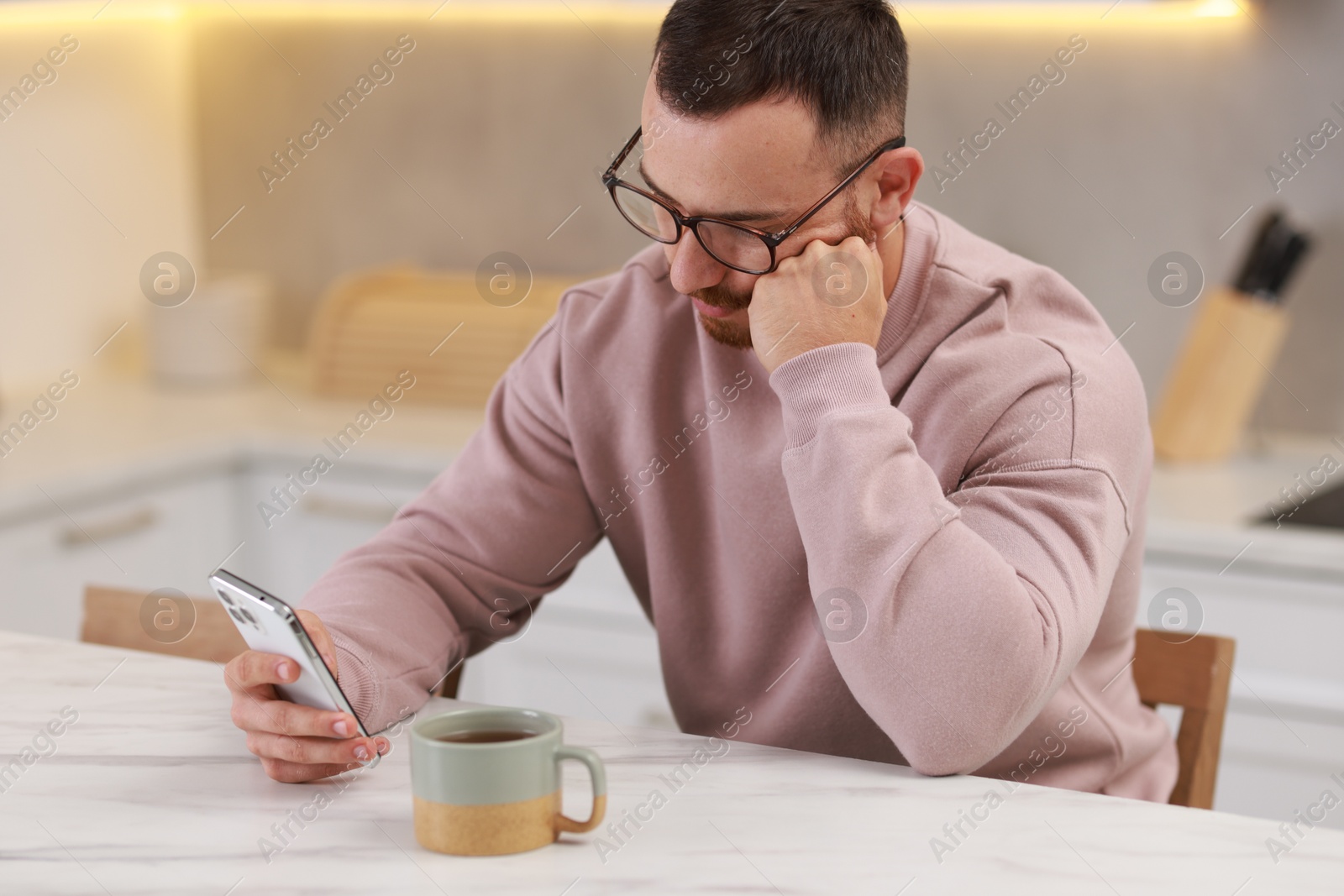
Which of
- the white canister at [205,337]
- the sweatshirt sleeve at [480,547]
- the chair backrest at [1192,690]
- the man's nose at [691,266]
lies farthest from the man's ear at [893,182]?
the white canister at [205,337]

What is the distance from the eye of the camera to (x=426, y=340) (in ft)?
7.70

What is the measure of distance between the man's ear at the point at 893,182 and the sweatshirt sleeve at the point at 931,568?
17cm

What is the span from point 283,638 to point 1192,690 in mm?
749

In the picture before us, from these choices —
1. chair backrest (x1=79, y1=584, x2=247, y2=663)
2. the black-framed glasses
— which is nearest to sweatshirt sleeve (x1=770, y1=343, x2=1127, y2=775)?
the black-framed glasses

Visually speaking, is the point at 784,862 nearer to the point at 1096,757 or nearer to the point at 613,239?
the point at 1096,757

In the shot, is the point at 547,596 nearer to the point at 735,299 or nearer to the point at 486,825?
the point at 735,299

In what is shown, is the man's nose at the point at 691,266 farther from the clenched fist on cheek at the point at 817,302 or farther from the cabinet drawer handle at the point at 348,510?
the cabinet drawer handle at the point at 348,510

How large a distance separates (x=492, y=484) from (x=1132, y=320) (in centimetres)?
134

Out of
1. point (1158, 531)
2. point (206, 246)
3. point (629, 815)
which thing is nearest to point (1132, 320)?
point (1158, 531)

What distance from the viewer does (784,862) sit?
29.6 inches

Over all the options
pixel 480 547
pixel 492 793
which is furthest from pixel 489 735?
pixel 480 547

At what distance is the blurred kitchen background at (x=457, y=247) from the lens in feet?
6.28

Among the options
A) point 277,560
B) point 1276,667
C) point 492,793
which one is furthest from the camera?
point 277,560

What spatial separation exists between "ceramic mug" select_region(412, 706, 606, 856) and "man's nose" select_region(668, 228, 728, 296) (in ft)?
1.38
